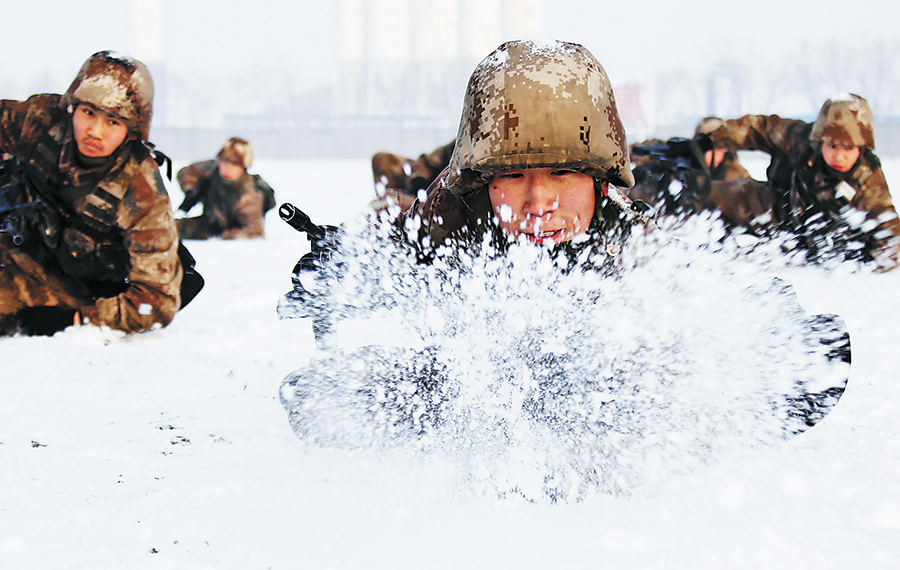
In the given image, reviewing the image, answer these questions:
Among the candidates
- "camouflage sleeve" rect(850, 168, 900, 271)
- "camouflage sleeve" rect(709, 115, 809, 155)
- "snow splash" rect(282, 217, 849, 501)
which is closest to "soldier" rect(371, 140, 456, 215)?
"camouflage sleeve" rect(709, 115, 809, 155)

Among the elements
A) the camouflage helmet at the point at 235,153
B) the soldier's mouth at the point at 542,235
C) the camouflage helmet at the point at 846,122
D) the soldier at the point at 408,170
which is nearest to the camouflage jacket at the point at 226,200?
the camouflage helmet at the point at 235,153

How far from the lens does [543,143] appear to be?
171 centimetres

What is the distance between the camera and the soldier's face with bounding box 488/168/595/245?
1770 millimetres

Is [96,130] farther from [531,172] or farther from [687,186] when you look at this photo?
[687,186]

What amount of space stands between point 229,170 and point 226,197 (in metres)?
0.27

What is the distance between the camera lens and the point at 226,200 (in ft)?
24.0

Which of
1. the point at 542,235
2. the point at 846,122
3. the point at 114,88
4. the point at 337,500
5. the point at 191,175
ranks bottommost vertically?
the point at 337,500

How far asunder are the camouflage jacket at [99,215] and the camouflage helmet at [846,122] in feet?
12.6

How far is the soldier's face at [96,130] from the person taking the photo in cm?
287

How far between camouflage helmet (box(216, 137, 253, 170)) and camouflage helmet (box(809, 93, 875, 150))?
16.5 feet

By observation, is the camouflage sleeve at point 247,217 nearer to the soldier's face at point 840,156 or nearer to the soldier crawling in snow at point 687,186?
the soldier crawling in snow at point 687,186

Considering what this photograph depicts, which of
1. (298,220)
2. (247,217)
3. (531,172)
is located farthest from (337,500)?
(247,217)

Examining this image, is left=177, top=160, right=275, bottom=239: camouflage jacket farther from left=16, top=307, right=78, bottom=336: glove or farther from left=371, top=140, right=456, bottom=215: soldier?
left=16, top=307, right=78, bottom=336: glove

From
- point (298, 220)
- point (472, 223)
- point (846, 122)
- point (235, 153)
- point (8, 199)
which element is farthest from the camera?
point (235, 153)
